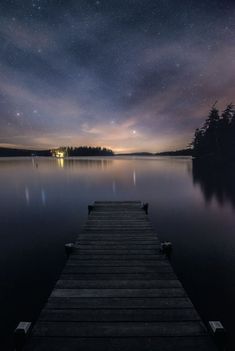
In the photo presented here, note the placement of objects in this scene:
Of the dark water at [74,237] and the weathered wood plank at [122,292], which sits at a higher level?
the weathered wood plank at [122,292]

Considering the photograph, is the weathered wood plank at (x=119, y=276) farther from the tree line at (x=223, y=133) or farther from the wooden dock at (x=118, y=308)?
the tree line at (x=223, y=133)

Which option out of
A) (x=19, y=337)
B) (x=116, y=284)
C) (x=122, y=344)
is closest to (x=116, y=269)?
(x=116, y=284)

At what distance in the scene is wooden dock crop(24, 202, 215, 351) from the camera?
3932 millimetres

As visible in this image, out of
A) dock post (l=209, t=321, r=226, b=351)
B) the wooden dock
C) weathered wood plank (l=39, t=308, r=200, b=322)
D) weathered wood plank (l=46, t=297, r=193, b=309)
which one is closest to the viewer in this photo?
dock post (l=209, t=321, r=226, b=351)

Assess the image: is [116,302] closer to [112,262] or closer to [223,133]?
[112,262]

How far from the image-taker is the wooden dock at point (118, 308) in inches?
155

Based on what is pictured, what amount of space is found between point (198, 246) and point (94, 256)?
271 inches

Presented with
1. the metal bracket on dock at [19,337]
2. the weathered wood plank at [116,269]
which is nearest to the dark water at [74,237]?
the weathered wood plank at [116,269]

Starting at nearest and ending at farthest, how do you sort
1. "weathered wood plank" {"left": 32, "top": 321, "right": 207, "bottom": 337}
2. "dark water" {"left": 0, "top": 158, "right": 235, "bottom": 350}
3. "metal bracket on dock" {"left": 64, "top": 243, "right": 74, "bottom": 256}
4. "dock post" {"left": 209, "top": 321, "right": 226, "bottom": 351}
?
1. "dock post" {"left": 209, "top": 321, "right": 226, "bottom": 351}
2. "weathered wood plank" {"left": 32, "top": 321, "right": 207, "bottom": 337}
3. "dark water" {"left": 0, "top": 158, "right": 235, "bottom": 350}
4. "metal bracket on dock" {"left": 64, "top": 243, "right": 74, "bottom": 256}

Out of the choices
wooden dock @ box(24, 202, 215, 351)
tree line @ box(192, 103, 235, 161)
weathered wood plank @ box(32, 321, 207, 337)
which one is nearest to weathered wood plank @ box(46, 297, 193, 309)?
wooden dock @ box(24, 202, 215, 351)

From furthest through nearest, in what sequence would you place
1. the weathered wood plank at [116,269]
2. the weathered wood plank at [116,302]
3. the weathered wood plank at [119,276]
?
the weathered wood plank at [116,269]
the weathered wood plank at [119,276]
the weathered wood plank at [116,302]

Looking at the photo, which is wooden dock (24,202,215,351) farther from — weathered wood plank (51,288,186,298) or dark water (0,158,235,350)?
dark water (0,158,235,350)

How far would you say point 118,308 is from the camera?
4.73 meters

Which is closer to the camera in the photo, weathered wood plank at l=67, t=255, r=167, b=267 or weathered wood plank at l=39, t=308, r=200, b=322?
weathered wood plank at l=39, t=308, r=200, b=322
